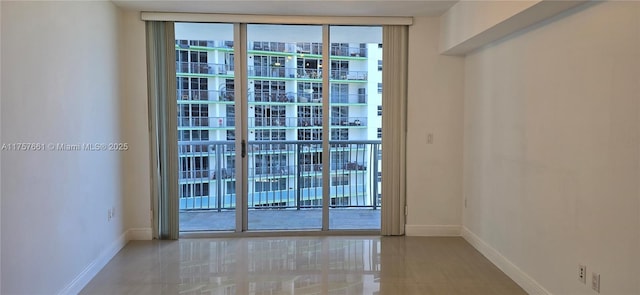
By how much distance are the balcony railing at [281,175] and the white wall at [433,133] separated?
59cm

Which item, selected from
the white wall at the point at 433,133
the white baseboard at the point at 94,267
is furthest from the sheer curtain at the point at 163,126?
the white wall at the point at 433,133

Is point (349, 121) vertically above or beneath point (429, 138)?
above

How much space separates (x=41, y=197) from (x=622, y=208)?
3083 millimetres

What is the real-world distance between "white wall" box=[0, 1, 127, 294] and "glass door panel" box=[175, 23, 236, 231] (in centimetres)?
66

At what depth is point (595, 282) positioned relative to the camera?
2.15 metres

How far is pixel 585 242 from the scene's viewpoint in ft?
7.28

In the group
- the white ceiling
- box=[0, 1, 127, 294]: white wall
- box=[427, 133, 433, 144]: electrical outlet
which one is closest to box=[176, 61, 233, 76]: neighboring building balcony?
the white ceiling

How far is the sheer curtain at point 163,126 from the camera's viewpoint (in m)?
3.83

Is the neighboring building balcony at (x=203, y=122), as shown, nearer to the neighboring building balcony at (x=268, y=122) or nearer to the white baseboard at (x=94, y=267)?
the neighboring building balcony at (x=268, y=122)

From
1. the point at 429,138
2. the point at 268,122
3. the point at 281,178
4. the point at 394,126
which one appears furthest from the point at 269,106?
the point at 429,138

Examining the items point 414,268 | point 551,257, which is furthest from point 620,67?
point 414,268

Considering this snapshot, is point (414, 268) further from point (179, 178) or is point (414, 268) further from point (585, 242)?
point (179, 178)

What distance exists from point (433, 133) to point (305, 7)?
175 centimetres

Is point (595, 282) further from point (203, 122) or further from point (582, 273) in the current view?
point (203, 122)
